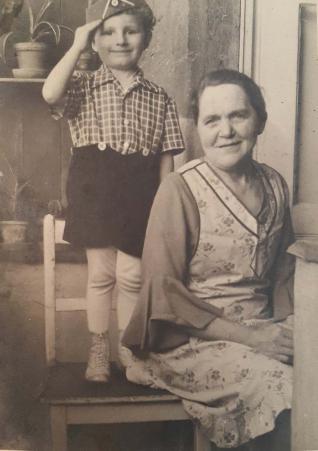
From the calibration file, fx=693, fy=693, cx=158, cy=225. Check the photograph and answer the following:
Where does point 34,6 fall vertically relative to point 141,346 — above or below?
above

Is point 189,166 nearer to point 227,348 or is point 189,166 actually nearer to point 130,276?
point 130,276

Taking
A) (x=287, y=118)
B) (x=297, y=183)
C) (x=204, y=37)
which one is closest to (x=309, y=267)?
(x=297, y=183)

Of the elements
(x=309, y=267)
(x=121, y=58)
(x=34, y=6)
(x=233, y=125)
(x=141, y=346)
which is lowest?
(x=141, y=346)

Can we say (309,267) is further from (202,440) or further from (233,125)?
(202,440)

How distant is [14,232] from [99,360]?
392 mm

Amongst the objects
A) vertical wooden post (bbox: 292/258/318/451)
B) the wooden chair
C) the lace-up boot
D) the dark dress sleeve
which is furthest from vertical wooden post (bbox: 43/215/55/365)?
vertical wooden post (bbox: 292/258/318/451)

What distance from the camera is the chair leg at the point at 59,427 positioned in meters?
1.73

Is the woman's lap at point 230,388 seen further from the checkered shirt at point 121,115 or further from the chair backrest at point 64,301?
the checkered shirt at point 121,115

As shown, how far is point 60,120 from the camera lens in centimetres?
A: 176

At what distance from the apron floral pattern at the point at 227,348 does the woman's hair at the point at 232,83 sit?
15 centimetres

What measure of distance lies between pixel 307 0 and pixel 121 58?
51 cm

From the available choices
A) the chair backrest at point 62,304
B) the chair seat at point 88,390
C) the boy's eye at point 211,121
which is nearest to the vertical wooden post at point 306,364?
the chair seat at point 88,390

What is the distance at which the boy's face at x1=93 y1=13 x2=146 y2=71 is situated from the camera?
174 centimetres

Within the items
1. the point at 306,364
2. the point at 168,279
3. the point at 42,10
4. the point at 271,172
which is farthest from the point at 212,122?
the point at 306,364
